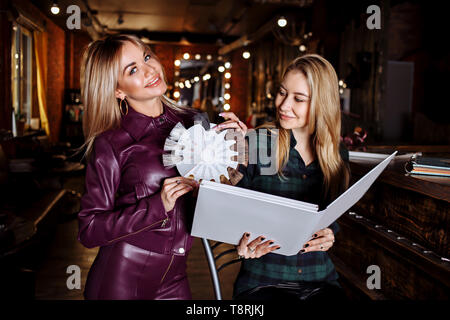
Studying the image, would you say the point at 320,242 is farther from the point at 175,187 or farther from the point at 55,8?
the point at 55,8

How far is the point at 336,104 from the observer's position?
137cm

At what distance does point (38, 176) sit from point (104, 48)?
4820 mm

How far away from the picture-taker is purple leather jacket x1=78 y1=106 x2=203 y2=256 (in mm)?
1109

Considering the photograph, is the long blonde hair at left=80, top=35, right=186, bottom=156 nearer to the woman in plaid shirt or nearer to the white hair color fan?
the white hair color fan

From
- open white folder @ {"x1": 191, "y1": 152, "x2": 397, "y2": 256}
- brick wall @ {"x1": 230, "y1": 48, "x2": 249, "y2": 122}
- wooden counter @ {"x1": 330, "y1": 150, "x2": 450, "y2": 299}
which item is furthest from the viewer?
brick wall @ {"x1": 230, "y1": 48, "x2": 249, "y2": 122}

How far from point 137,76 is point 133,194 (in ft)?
1.10

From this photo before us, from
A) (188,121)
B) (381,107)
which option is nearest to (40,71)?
(381,107)

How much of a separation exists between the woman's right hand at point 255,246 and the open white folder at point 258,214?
1cm

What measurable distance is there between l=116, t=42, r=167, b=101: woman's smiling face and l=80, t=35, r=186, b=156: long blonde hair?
17 millimetres

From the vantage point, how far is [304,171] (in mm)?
1478

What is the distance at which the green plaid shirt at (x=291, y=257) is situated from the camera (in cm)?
140

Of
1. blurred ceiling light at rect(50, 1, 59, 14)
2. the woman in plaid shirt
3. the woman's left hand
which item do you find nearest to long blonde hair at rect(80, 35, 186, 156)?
the woman in plaid shirt

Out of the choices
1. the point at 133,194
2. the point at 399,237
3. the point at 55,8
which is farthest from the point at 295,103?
the point at 55,8
